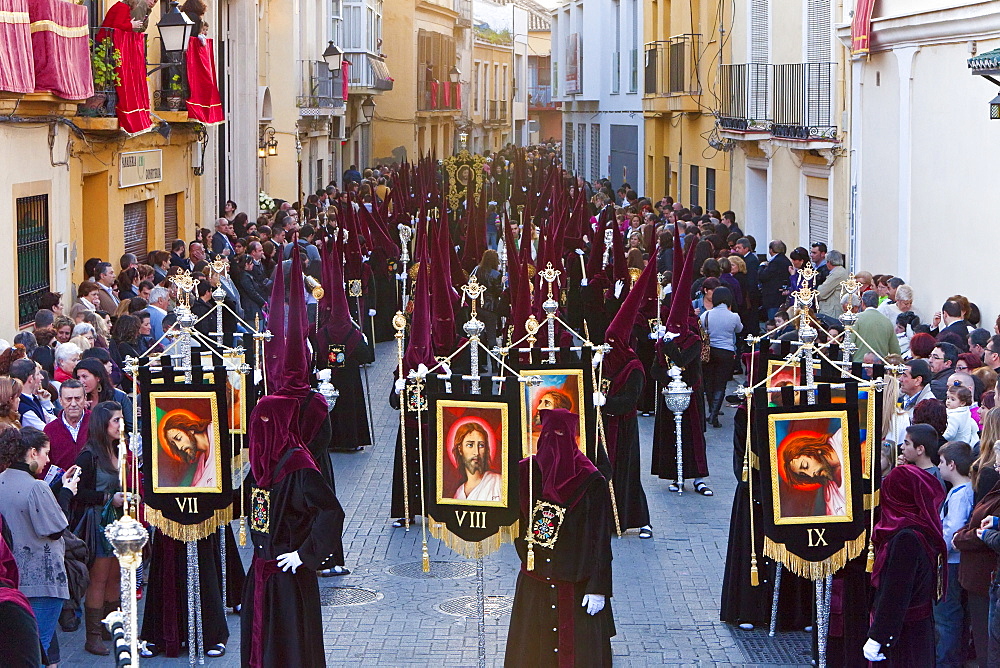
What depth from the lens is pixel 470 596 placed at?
32.8ft

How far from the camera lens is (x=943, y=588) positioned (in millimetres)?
7457

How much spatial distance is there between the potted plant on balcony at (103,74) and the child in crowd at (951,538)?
36.4ft

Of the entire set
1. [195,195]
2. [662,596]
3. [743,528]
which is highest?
[195,195]

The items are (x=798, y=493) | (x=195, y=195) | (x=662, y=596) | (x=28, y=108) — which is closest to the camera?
(x=798, y=493)

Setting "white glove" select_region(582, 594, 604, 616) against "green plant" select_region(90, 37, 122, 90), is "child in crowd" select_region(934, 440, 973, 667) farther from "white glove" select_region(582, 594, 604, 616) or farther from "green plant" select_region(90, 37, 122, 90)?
"green plant" select_region(90, 37, 122, 90)

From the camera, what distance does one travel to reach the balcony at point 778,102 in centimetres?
2095

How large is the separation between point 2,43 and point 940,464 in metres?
8.99

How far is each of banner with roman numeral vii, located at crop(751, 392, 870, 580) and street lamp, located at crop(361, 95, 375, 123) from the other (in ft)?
124

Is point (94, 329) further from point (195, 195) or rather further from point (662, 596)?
point (195, 195)

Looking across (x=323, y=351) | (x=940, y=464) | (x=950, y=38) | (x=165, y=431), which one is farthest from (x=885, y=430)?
(x=950, y=38)

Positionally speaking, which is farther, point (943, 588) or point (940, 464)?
point (940, 464)

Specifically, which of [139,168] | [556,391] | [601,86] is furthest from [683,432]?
[601,86]

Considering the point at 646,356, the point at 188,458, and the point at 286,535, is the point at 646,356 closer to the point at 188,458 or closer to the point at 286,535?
the point at 188,458

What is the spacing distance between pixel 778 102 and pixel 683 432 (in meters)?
11.7
